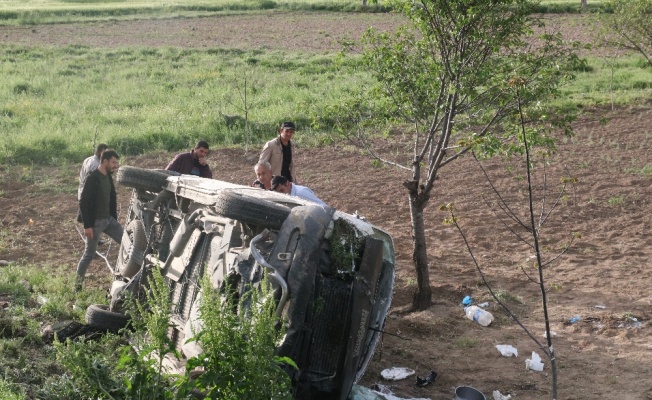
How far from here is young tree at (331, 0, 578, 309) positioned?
8656 mm

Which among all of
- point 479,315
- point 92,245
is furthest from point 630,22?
point 92,245

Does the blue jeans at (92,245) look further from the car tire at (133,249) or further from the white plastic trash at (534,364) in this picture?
the white plastic trash at (534,364)

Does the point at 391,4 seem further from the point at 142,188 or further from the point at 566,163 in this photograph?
the point at 566,163

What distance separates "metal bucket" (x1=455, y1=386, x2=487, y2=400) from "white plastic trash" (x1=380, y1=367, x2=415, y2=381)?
75 centimetres

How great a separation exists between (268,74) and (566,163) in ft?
43.3

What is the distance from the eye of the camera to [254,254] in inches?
239

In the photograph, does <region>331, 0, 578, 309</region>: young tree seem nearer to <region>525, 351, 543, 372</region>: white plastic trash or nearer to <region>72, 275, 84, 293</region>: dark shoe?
<region>525, 351, 543, 372</region>: white plastic trash

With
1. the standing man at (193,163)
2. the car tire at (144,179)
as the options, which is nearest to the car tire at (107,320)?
the car tire at (144,179)

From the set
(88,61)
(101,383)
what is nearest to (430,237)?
(101,383)

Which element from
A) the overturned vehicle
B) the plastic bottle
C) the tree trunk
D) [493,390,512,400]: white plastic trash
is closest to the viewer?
the overturned vehicle

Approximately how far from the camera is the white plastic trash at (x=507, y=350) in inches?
319

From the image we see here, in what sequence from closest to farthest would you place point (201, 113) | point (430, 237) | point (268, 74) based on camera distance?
point (430, 237) → point (201, 113) → point (268, 74)

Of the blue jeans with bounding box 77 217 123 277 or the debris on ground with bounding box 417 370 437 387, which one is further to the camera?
the blue jeans with bounding box 77 217 123 277

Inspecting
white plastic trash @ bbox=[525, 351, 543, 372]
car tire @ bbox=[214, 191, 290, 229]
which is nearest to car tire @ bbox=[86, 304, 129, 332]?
car tire @ bbox=[214, 191, 290, 229]
